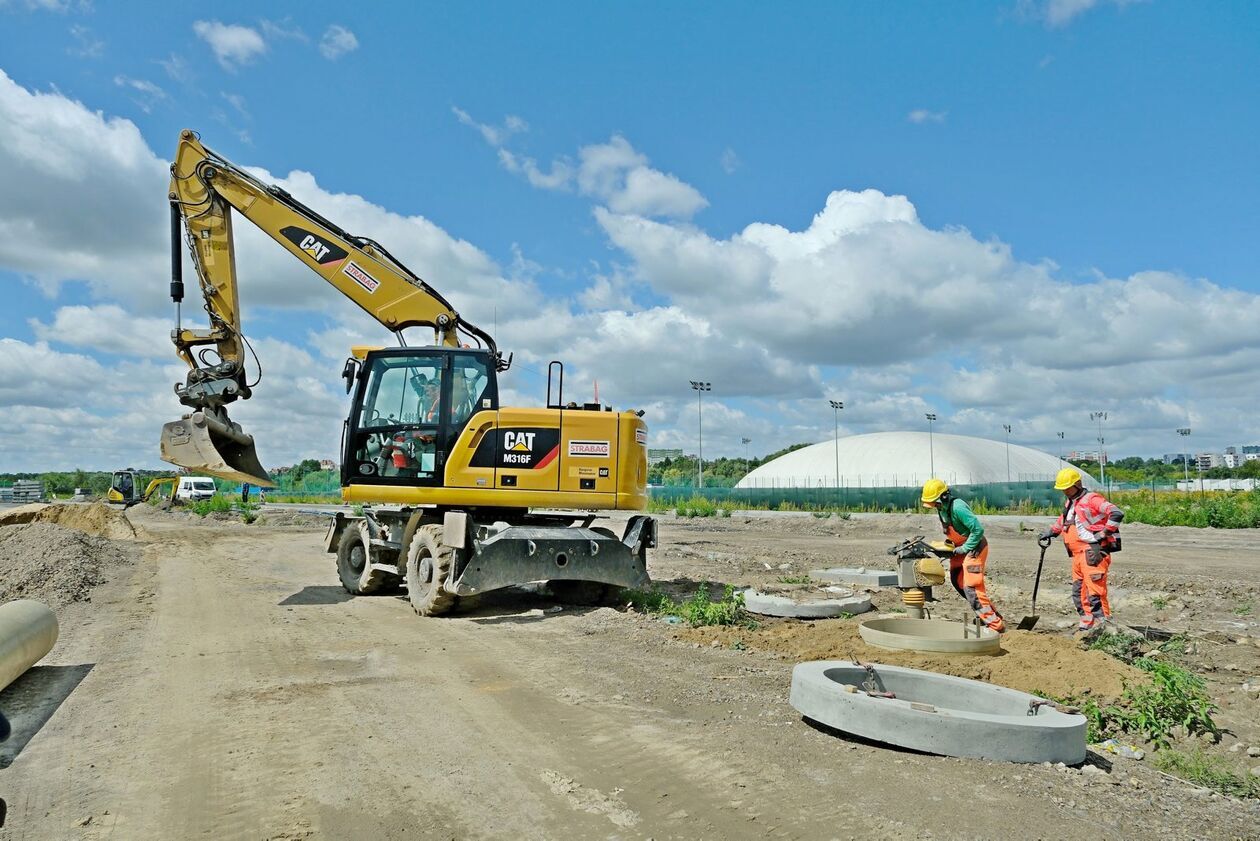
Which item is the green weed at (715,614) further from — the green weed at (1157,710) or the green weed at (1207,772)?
the green weed at (1207,772)

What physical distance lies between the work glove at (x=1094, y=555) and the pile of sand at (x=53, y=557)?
41.4ft

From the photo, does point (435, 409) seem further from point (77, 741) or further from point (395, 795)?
point (395, 795)

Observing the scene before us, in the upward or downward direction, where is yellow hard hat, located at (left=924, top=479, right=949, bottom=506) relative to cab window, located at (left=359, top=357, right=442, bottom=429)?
downward

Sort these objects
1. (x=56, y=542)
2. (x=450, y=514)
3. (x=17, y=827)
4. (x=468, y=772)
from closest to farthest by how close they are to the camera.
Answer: (x=17, y=827) < (x=468, y=772) < (x=450, y=514) < (x=56, y=542)

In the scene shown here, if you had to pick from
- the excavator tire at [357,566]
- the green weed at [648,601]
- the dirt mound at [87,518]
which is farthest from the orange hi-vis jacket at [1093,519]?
the dirt mound at [87,518]

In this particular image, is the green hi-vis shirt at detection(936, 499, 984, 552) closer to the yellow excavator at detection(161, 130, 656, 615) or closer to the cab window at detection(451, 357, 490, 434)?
the yellow excavator at detection(161, 130, 656, 615)

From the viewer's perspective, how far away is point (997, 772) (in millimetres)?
4828

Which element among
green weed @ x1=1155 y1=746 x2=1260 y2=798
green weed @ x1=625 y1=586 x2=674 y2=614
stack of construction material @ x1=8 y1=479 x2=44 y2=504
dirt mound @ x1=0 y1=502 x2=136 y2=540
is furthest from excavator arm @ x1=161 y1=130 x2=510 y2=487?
stack of construction material @ x1=8 y1=479 x2=44 y2=504

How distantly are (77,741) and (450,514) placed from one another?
4955 millimetres

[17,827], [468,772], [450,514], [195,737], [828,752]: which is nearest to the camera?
[17,827]

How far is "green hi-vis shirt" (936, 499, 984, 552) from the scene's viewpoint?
8.52m

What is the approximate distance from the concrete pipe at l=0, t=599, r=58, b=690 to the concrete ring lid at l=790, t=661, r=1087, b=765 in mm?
5853

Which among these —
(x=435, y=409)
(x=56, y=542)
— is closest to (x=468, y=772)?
(x=435, y=409)

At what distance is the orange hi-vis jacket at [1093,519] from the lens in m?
8.55
